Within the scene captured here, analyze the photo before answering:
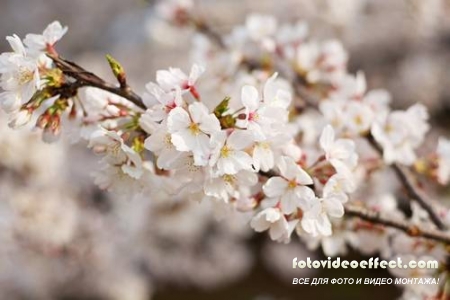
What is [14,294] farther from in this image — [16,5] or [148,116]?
[16,5]

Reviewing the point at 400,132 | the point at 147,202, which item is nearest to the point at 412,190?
the point at 400,132

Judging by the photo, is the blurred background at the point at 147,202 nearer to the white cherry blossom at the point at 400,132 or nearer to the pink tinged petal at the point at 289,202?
the white cherry blossom at the point at 400,132

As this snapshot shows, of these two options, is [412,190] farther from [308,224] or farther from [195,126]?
[195,126]

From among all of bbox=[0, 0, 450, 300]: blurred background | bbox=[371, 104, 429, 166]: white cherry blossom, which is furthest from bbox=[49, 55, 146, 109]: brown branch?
bbox=[0, 0, 450, 300]: blurred background

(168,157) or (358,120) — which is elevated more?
(358,120)

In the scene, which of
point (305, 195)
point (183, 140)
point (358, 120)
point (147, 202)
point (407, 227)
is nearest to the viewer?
point (183, 140)

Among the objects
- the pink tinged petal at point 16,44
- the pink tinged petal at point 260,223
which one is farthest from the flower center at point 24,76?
the pink tinged petal at point 260,223

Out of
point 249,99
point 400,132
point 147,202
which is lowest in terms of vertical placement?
point 249,99
